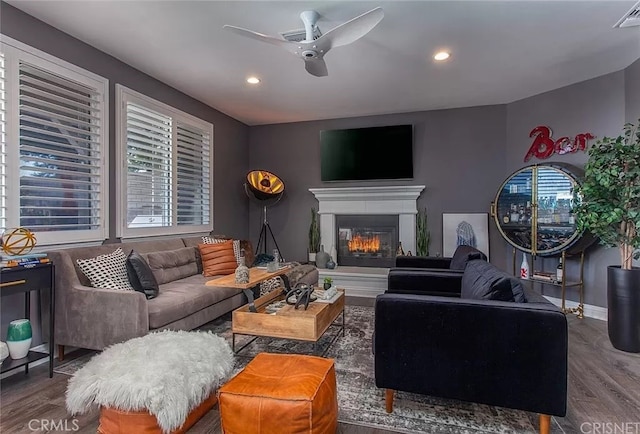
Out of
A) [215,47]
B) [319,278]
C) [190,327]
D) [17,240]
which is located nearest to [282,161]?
[319,278]

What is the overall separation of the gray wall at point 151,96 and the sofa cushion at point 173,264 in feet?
1.75

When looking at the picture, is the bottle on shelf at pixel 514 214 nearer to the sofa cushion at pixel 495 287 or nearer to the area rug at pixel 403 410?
the sofa cushion at pixel 495 287

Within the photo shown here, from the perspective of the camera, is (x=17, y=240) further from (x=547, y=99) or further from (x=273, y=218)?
(x=547, y=99)

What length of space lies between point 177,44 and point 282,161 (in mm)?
2984

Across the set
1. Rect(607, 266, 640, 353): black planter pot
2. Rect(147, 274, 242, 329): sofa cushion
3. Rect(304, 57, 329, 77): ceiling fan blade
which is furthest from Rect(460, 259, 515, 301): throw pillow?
Answer: Rect(147, 274, 242, 329): sofa cushion

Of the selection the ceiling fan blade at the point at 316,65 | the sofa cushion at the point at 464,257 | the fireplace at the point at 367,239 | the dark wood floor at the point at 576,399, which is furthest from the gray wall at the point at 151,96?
the sofa cushion at the point at 464,257

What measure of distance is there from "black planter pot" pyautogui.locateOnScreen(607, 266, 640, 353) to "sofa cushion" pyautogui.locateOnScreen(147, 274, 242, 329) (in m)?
3.73

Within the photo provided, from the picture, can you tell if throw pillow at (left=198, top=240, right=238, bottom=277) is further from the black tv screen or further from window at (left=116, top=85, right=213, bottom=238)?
the black tv screen

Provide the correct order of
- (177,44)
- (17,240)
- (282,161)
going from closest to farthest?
1. (17,240)
2. (177,44)
3. (282,161)

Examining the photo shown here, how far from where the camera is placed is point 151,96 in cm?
396

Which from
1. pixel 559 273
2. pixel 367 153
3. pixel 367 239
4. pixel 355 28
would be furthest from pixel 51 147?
pixel 559 273

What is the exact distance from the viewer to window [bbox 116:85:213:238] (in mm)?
3633

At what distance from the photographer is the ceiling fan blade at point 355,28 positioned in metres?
2.14

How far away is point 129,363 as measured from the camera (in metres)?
1.82
